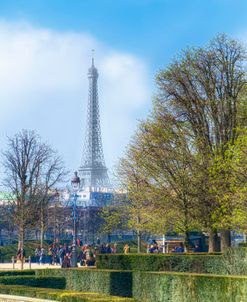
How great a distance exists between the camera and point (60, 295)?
19.1 metres

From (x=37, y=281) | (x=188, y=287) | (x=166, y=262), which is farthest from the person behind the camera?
(x=166, y=262)

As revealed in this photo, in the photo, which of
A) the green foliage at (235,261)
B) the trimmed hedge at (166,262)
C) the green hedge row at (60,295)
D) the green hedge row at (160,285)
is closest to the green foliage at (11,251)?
the green hedge row at (160,285)

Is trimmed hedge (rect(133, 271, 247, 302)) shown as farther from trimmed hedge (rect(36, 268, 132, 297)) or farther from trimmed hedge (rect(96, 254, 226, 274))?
trimmed hedge (rect(96, 254, 226, 274))

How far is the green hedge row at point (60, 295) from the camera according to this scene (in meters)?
17.3

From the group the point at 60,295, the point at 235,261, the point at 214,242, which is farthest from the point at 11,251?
the point at 60,295

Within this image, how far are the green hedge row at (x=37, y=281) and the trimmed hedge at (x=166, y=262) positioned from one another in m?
2.82

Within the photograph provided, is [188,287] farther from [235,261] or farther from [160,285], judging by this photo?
[235,261]

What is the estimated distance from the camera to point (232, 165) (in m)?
33.0

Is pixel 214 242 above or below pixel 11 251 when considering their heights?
below

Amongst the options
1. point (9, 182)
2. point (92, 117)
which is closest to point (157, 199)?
point (9, 182)

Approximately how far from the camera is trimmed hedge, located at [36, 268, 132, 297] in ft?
79.4

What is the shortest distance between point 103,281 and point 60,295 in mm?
5522

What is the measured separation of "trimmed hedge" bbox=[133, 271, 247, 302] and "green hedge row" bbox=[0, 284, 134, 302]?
9.41 feet

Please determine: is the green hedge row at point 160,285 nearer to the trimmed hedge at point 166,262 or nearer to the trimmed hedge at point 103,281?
the trimmed hedge at point 103,281
